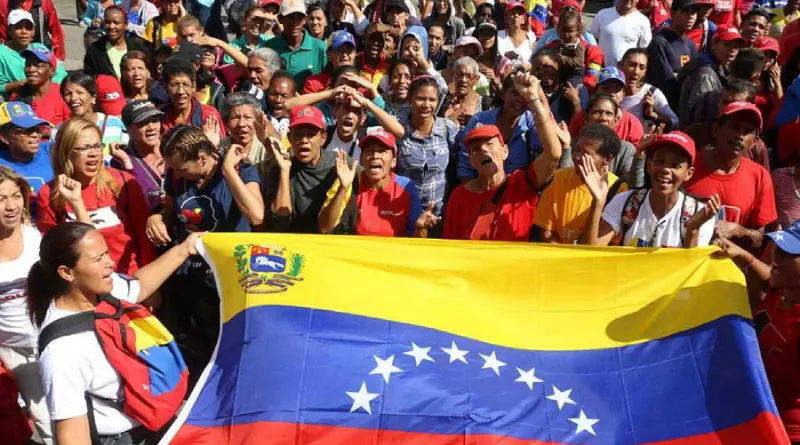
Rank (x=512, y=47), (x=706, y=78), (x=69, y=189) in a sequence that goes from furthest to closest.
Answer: (x=512, y=47)
(x=706, y=78)
(x=69, y=189)

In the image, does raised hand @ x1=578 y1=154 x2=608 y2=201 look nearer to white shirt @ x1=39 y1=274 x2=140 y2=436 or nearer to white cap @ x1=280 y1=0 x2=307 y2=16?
white shirt @ x1=39 y1=274 x2=140 y2=436

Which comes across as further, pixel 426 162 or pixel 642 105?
pixel 642 105

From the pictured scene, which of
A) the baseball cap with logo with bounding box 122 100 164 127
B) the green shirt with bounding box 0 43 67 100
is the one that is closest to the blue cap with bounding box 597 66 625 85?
the baseball cap with logo with bounding box 122 100 164 127

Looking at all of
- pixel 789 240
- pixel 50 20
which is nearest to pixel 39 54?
pixel 50 20

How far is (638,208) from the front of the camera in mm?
5449

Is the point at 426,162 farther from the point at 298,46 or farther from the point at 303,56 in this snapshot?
the point at 298,46

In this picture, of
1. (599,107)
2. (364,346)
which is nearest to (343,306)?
(364,346)

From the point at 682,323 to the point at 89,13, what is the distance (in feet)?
34.0

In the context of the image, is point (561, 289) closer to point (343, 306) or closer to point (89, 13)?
point (343, 306)

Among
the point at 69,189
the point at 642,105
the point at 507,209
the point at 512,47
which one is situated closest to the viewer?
the point at 69,189

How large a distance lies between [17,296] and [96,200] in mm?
960

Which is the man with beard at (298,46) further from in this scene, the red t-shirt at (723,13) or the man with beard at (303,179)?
the red t-shirt at (723,13)

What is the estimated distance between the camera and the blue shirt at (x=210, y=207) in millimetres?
5711

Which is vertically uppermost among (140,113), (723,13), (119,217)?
(140,113)
